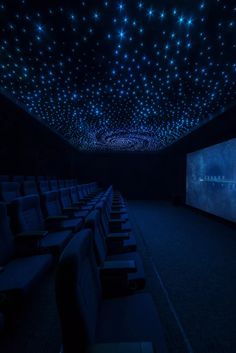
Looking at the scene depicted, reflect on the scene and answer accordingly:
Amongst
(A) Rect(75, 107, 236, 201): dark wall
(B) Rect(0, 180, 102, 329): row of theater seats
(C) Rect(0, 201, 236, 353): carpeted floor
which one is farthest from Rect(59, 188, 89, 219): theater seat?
(A) Rect(75, 107, 236, 201): dark wall

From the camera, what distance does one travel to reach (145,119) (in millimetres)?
5844

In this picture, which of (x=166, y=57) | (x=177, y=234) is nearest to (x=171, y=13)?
(x=166, y=57)

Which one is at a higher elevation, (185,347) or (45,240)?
(45,240)

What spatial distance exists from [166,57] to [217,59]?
0.72 m

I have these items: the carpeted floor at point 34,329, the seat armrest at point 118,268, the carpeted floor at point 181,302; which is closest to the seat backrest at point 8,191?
the carpeted floor at point 181,302

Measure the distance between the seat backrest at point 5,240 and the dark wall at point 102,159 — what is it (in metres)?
3.65

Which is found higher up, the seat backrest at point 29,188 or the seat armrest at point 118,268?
the seat backrest at point 29,188

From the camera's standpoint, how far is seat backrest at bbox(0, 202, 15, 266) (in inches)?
79.5

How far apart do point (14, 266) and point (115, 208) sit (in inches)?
Answer: 113

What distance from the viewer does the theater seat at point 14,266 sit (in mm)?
1583

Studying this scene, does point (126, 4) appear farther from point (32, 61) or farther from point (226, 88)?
point (226, 88)

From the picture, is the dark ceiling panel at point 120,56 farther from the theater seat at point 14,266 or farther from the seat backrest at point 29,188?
the theater seat at point 14,266

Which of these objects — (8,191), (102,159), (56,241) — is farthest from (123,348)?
(102,159)

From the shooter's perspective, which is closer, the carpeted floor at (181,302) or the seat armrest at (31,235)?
the carpeted floor at (181,302)
